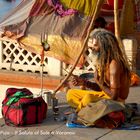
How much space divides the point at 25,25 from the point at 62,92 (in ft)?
6.57

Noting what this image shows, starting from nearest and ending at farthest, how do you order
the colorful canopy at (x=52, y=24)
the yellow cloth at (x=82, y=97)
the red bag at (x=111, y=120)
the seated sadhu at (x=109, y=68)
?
the red bag at (x=111, y=120)
the seated sadhu at (x=109, y=68)
the yellow cloth at (x=82, y=97)
the colorful canopy at (x=52, y=24)

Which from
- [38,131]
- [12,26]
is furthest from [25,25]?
[38,131]

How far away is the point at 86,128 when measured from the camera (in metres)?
4.93

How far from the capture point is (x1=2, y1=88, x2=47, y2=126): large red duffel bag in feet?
16.2

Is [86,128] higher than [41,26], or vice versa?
[41,26]

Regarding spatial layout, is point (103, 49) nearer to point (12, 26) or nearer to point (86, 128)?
point (86, 128)

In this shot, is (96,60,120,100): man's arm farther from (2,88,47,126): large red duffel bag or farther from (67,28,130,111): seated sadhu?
(2,88,47,126): large red duffel bag

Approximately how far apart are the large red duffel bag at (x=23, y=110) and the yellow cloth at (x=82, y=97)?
0.44 meters

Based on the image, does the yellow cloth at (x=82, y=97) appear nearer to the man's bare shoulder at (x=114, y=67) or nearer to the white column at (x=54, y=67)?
the man's bare shoulder at (x=114, y=67)

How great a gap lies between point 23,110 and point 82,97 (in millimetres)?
844

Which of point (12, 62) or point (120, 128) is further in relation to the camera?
point (12, 62)

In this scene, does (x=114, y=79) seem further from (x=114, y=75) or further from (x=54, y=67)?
(x=54, y=67)

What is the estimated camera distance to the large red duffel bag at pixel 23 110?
4.94 metres

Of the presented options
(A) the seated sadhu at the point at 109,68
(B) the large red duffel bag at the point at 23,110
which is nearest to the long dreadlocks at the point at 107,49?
(A) the seated sadhu at the point at 109,68
